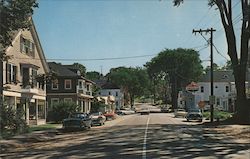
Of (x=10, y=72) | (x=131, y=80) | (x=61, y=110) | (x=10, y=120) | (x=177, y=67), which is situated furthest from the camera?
(x=131, y=80)

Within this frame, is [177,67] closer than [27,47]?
No

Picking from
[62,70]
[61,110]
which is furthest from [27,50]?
[62,70]

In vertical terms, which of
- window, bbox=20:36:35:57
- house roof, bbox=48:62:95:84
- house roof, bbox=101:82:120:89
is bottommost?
house roof, bbox=101:82:120:89

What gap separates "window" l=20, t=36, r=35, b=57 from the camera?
47.2 metres

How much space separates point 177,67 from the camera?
12425 centimetres

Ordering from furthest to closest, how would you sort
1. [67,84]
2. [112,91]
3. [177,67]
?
1. [112,91]
2. [177,67]
3. [67,84]

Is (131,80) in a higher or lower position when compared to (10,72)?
higher

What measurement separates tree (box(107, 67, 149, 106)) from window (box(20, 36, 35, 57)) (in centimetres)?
10798

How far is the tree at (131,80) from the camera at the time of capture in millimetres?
161000

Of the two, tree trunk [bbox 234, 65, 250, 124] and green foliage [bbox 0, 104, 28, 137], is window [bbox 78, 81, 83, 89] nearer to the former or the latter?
tree trunk [bbox 234, 65, 250, 124]

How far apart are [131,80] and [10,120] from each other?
132 metres

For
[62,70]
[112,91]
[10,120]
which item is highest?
[62,70]

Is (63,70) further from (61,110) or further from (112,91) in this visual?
(112,91)

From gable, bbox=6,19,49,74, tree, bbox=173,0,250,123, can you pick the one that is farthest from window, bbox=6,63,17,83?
tree, bbox=173,0,250,123
